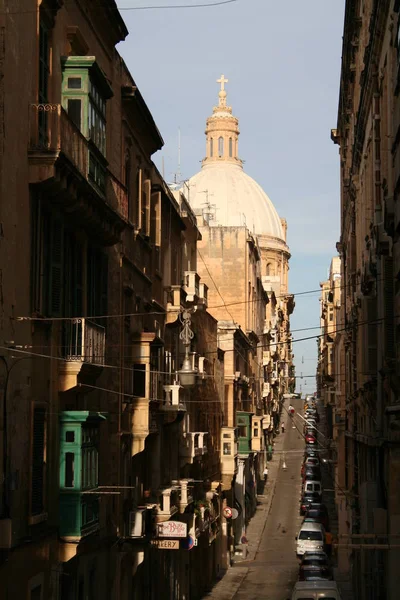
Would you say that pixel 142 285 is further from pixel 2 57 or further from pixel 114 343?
pixel 2 57

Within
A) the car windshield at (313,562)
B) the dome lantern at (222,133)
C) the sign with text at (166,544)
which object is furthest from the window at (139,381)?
the dome lantern at (222,133)

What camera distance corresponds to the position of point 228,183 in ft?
440

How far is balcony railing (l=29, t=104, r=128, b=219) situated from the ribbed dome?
10492 cm

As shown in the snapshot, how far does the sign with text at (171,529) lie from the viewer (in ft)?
93.2

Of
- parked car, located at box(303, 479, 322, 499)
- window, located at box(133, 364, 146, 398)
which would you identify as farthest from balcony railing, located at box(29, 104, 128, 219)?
parked car, located at box(303, 479, 322, 499)

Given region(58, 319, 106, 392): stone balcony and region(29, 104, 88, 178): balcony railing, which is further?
region(58, 319, 106, 392): stone balcony

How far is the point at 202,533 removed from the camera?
4097cm

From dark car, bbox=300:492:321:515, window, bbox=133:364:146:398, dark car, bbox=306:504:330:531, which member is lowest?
dark car, bbox=306:504:330:531

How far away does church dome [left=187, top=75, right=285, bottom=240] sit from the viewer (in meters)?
129

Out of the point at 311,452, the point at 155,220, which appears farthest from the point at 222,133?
the point at 155,220

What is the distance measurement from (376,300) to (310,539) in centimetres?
2285

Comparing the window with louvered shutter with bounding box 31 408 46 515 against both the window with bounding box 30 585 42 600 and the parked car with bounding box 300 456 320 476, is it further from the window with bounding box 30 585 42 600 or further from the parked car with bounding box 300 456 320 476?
the parked car with bounding box 300 456 320 476

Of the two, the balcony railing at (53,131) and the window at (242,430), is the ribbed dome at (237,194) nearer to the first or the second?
the window at (242,430)

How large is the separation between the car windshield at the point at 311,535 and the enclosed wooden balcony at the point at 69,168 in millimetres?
31552
